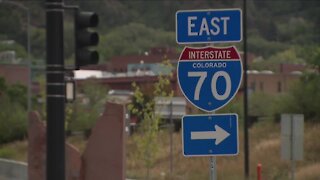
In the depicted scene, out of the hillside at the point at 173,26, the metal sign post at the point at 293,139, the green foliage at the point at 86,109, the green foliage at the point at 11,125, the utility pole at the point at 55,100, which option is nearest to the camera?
the utility pole at the point at 55,100

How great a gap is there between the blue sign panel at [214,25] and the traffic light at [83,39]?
1.88 m

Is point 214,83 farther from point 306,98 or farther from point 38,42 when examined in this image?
point 38,42

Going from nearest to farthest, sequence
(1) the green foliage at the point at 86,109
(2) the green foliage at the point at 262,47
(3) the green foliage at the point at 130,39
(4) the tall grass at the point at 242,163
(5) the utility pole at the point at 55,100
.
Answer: (5) the utility pole at the point at 55,100 → (4) the tall grass at the point at 242,163 → (1) the green foliage at the point at 86,109 → (3) the green foliage at the point at 130,39 → (2) the green foliage at the point at 262,47

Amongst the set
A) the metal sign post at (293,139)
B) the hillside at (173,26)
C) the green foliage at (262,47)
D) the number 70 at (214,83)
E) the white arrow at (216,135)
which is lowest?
the metal sign post at (293,139)

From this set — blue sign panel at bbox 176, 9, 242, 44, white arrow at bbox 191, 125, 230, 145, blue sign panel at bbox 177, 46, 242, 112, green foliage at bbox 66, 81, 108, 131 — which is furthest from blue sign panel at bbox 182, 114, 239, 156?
green foliage at bbox 66, 81, 108, 131

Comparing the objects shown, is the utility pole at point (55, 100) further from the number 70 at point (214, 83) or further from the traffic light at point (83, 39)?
the number 70 at point (214, 83)

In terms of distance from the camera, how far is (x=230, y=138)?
8953 millimetres

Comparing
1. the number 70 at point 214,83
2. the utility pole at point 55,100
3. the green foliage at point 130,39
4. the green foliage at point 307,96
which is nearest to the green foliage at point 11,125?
the green foliage at point 307,96

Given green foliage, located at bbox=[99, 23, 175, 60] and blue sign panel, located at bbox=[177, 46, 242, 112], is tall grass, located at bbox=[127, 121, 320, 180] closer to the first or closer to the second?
blue sign panel, located at bbox=[177, 46, 242, 112]

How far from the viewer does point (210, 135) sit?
9023 mm

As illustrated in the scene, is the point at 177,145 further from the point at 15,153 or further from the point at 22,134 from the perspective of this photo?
the point at 22,134

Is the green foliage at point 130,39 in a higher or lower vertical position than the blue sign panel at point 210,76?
higher

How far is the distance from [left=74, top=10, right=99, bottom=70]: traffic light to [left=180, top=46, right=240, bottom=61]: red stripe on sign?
1885mm

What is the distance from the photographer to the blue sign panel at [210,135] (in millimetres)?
8961
